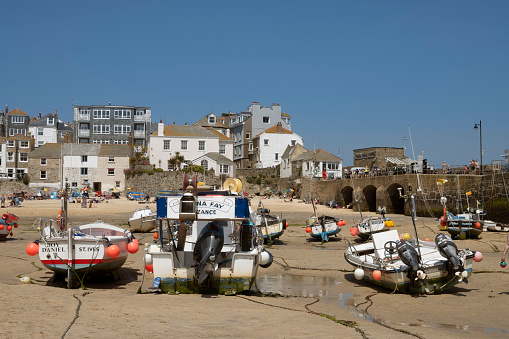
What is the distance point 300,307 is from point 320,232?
14.8m

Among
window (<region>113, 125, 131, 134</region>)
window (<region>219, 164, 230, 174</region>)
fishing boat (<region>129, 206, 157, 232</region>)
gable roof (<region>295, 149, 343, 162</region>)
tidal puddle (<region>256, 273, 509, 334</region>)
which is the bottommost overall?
tidal puddle (<region>256, 273, 509, 334</region>)

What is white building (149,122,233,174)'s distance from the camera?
5984 centimetres

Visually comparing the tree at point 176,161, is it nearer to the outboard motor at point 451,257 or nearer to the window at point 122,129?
the window at point 122,129

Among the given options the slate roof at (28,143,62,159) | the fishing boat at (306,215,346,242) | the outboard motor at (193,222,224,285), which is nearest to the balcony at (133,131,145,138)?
the slate roof at (28,143,62,159)

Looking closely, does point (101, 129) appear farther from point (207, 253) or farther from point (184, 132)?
point (207, 253)

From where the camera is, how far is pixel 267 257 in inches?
523

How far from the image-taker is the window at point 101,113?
71.1 meters

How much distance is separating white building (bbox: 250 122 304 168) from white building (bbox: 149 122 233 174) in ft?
18.8

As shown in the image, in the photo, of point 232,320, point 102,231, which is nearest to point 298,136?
point 102,231

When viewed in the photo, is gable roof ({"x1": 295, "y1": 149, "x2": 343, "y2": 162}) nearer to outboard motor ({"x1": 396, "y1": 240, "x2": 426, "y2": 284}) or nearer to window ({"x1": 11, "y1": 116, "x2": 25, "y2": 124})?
outboard motor ({"x1": 396, "y1": 240, "x2": 426, "y2": 284})

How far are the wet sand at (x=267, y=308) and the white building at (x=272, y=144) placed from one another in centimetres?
4799

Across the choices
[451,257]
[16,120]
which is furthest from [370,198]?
[16,120]

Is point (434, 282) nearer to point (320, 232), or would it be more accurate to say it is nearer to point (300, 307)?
point (300, 307)

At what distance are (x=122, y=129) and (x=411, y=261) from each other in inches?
2463
